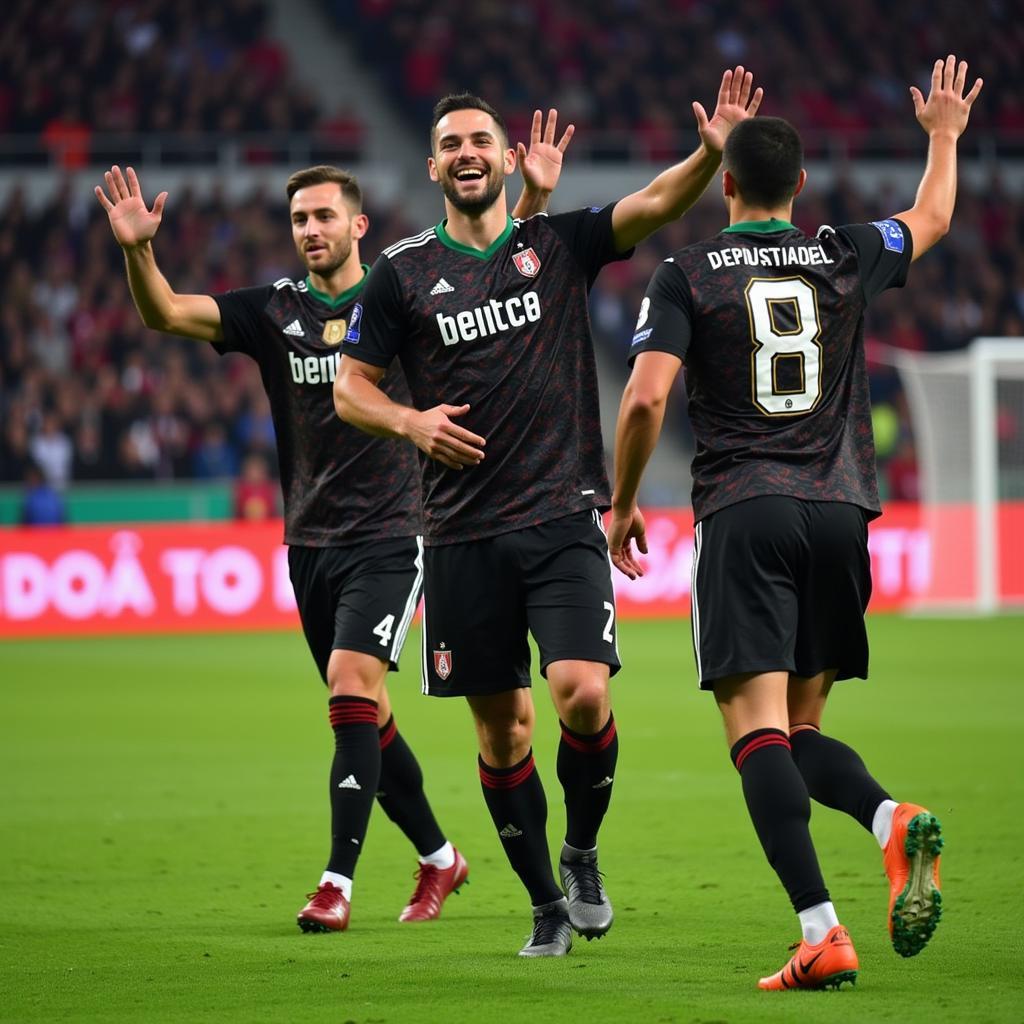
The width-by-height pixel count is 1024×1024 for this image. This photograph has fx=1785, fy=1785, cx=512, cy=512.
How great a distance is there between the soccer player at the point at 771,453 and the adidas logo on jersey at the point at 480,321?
610mm

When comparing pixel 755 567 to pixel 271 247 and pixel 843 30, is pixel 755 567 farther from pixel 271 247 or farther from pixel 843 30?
pixel 843 30

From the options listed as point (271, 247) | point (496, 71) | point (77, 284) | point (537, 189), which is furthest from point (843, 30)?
point (537, 189)

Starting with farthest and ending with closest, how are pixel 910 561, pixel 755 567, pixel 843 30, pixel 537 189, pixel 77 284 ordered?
pixel 843 30 < pixel 77 284 < pixel 910 561 < pixel 537 189 < pixel 755 567

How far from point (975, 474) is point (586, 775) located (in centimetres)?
1503

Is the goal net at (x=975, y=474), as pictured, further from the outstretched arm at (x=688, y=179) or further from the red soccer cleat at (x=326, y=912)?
the red soccer cleat at (x=326, y=912)

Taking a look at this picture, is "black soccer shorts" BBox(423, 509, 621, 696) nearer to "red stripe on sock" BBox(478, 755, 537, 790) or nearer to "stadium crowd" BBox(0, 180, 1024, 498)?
"red stripe on sock" BBox(478, 755, 537, 790)

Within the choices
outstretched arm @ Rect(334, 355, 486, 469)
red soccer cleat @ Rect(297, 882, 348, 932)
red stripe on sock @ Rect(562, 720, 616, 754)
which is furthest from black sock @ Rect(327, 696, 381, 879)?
outstretched arm @ Rect(334, 355, 486, 469)

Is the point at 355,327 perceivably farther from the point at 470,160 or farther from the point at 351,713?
the point at 351,713

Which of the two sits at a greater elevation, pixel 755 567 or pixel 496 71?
pixel 496 71

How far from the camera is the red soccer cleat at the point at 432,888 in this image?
5.72m

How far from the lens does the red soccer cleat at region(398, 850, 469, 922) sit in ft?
18.8

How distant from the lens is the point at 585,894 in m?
5.14

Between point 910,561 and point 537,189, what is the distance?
15.5m

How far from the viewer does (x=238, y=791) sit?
8672 millimetres
